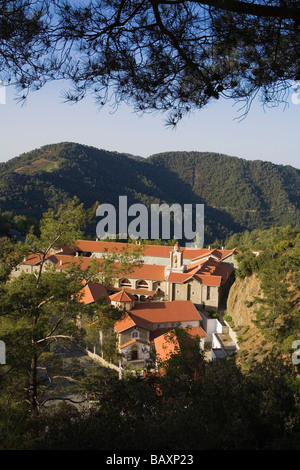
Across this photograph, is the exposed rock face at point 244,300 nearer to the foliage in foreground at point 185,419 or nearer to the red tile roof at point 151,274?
the red tile roof at point 151,274

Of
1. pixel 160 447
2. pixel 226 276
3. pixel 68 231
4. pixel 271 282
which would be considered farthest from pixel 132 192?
pixel 160 447

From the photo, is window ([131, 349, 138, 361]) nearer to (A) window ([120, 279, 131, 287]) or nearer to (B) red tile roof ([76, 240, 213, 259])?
(A) window ([120, 279, 131, 287])

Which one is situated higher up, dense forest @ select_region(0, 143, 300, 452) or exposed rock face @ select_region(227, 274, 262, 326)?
dense forest @ select_region(0, 143, 300, 452)

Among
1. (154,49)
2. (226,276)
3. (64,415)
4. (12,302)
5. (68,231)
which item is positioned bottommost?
(226,276)

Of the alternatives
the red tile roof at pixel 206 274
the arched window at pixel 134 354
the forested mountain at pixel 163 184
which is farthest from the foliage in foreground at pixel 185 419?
the forested mountain at pixel 163 184

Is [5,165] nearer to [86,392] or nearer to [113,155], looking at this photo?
[113,155]

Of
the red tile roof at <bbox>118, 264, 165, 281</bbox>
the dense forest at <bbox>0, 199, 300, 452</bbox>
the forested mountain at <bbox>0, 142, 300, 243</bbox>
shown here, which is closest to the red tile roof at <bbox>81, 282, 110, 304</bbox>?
the red tile roof at <bbox>118, 264, 165, 281</bbox>
